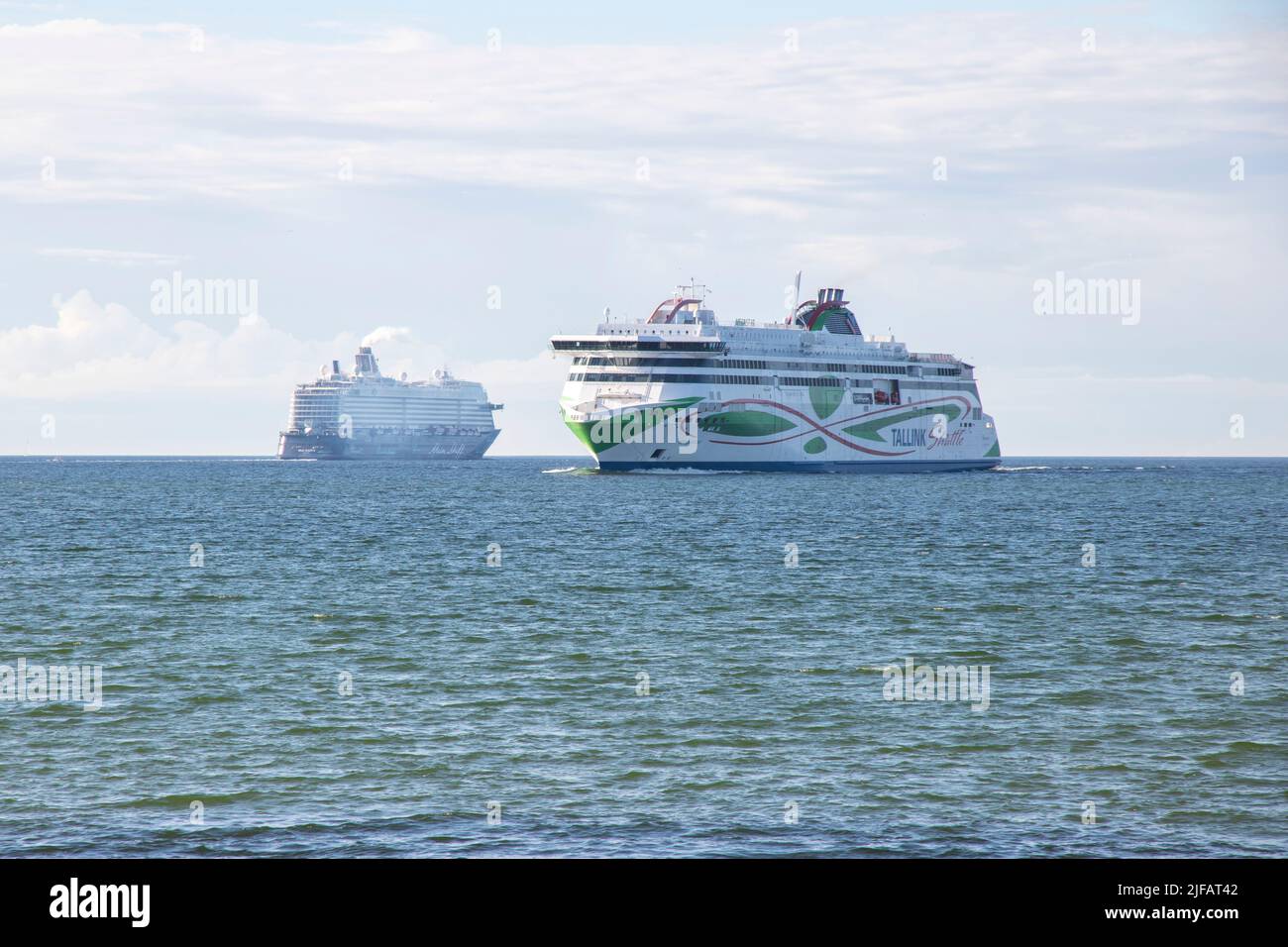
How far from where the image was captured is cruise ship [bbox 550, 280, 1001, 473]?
10762 cm

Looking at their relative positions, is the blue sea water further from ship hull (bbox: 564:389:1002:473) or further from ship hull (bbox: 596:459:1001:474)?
ship hull (bbox: 596:459:1001:474)

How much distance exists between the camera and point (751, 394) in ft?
371

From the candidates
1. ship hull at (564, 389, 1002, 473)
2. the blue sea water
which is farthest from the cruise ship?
the blue sea water

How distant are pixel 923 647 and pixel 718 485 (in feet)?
252

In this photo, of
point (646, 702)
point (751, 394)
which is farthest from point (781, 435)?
point (646, 702)

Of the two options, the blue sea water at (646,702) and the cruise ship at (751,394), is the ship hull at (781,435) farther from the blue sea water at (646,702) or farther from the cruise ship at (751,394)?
the blue sea water at (646,702)

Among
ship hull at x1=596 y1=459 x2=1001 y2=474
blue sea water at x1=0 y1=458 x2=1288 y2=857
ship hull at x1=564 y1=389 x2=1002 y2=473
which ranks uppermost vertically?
ship hull at x1=564 y1=389 x2=1002 y2=473

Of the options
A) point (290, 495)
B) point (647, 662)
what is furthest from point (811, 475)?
point (647, 662)

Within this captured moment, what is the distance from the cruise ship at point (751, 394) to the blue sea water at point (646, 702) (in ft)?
164

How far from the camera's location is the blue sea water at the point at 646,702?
15.5 metres

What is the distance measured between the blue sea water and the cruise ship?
164 feet

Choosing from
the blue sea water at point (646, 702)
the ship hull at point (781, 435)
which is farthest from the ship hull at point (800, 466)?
the blue sea water at point (646, 702)
